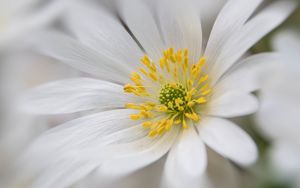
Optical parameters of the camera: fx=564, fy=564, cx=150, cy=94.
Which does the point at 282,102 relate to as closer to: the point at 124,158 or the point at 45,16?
the point at 124,158

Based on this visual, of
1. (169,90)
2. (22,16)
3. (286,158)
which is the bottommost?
(286,158)

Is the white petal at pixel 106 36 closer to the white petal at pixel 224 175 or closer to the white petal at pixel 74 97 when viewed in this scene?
the white petal at pixel 74 97

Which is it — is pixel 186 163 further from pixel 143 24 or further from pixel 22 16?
pixel 22 16

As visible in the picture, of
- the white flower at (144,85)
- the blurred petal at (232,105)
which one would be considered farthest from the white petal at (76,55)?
the blurred petal at (232,105)

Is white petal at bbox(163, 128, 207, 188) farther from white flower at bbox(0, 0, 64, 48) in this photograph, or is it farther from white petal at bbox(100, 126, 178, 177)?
white flower at bbox(0, 0, 64, 48)

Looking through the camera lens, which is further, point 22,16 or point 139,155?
point 22,16

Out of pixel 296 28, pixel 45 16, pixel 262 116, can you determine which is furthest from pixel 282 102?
pixel 45 16

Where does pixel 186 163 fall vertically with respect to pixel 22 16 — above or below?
below

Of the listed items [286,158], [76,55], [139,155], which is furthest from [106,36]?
[286,158]
